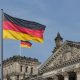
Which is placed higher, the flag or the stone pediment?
the stone pediment

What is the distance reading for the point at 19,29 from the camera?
1116 inches

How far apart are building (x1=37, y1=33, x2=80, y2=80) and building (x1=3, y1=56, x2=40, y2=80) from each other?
549 inches

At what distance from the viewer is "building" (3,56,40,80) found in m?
92.2

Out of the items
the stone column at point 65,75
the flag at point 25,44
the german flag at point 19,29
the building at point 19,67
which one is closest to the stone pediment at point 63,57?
the stone column at point 65,75

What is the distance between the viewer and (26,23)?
29000 millimetres

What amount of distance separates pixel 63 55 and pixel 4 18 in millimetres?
43815

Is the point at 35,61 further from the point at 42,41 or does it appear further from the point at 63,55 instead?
the point at 42,41

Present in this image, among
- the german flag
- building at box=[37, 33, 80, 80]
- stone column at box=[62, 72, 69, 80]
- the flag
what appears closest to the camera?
the german flag

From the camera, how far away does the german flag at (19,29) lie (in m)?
27.9

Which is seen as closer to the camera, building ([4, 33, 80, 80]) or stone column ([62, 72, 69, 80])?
building ([4, 33, 80, 80])

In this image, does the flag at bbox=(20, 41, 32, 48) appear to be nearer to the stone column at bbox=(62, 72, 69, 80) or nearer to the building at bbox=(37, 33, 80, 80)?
the building at bbox=(37, 33, 80, 80)

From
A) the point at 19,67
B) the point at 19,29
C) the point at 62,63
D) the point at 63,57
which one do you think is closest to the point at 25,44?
the point at 19,29

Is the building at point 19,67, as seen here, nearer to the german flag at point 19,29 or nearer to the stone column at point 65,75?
the stone column at point 65,75

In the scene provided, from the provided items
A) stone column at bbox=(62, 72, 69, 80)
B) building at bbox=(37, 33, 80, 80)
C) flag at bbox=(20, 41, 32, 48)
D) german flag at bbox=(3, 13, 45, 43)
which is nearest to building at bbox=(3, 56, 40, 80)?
building at bbox=(37, 33, 80, 80)
